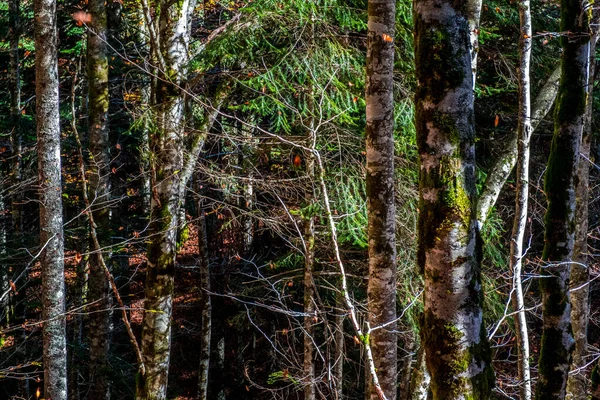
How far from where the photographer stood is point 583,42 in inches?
167

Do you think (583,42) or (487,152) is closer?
(583,42)

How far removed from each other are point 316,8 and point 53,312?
5204 millimetres

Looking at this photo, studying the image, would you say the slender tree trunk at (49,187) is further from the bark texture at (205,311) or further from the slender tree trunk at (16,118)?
the bark texture at (205,311)

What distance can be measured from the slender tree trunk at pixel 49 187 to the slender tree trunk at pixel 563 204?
17.8 feet

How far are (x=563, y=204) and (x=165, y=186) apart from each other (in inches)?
177

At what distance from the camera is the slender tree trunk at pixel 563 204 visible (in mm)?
4289

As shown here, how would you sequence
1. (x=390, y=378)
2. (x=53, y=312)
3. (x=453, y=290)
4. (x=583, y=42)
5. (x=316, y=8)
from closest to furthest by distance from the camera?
(x=453, y=290) < (x=583, y=42) < (x=390, y=378) < (x=53, y=312) < (x=316, y=8)

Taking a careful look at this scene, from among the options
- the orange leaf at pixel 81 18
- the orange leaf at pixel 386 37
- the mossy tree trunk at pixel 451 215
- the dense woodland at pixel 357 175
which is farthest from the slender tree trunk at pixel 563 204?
the orange leaf at pixel 81 18

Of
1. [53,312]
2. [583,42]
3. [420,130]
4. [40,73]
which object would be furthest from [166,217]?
[583,42]

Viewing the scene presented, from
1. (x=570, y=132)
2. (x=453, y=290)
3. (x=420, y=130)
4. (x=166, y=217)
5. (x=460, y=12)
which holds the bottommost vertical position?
(x=453, y=290)

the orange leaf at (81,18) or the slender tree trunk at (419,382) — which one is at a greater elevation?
the orange leaf at (81,18)

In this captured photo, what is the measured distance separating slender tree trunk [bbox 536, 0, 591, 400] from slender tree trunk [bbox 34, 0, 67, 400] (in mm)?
5440

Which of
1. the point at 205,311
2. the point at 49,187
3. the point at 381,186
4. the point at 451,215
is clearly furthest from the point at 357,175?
the point at 205,311

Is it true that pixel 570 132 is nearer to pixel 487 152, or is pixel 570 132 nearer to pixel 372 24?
pixel 372 24
